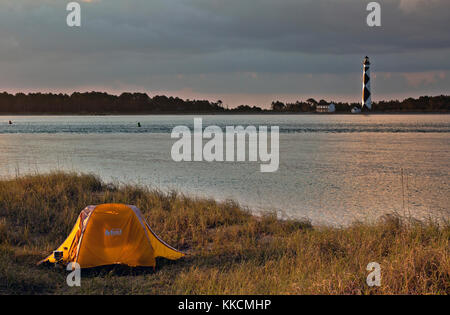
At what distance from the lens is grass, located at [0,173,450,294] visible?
6.84m

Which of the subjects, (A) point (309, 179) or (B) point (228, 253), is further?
(A) point (309, 179)

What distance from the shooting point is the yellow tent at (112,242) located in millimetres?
8617

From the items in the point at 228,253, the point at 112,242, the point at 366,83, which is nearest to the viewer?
the point at 112,242

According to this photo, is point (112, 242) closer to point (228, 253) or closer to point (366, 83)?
point (228, 253)

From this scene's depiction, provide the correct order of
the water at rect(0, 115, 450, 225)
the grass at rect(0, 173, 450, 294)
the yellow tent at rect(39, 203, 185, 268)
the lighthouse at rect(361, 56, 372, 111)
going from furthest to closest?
1. the lighthouse at rect(361, 56, 372, 111)
2. the water at rect(0, 115, 450, 225)
3. the yellow tent at rect(39, 203, 185, 268)
4. the grass at rect(0, 173, 450, 294)

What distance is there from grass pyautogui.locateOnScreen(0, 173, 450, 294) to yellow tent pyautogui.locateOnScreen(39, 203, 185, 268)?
20 cm

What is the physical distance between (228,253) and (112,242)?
2.43 metres

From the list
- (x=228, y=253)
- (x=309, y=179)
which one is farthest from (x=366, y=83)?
(x=228, y=253)

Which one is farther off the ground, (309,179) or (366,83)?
(366,83)

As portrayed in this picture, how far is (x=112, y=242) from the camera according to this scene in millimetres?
8867

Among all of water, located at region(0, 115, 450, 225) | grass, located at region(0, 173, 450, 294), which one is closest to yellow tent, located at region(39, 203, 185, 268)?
grass, located at region(0, 173, 450, 294)

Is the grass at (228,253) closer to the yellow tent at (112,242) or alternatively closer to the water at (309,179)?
the yellow tent at (112,242)

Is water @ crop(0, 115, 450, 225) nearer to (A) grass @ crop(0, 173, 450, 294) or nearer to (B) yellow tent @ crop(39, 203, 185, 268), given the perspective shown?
(A) grass @ crop(0, 173, 450, 294)
